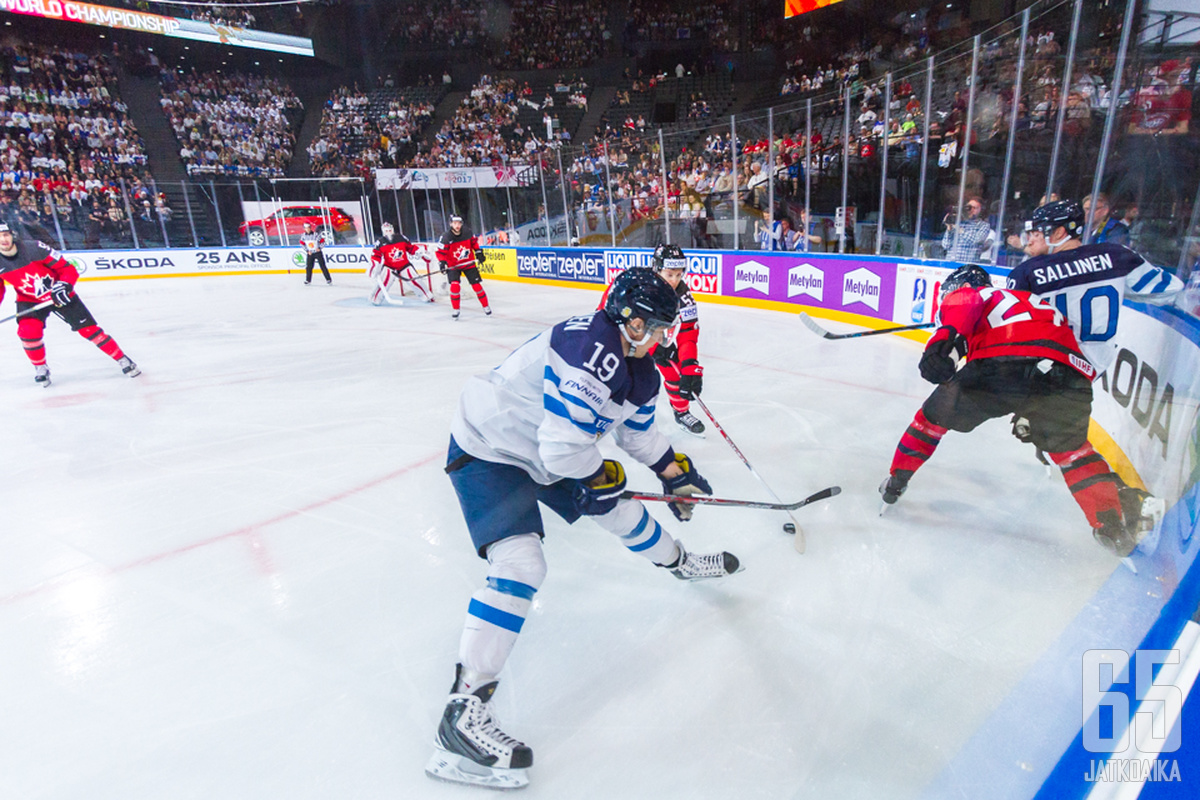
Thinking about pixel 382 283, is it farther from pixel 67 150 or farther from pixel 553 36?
pixel 553 36

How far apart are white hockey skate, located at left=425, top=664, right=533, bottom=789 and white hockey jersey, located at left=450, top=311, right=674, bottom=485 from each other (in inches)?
22.6

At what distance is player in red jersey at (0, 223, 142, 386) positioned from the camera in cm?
498

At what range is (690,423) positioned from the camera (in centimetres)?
377

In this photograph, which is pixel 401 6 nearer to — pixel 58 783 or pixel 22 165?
Answer: pixel 22 165

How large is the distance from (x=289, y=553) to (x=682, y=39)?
2046 cm

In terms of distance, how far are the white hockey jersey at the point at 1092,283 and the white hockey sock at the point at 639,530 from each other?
1.85 m

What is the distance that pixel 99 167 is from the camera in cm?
1520

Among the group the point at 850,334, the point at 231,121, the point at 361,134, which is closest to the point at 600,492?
the point at 850,334

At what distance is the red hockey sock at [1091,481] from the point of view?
2119mm

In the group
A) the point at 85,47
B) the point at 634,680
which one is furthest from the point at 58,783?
the point at 85,47

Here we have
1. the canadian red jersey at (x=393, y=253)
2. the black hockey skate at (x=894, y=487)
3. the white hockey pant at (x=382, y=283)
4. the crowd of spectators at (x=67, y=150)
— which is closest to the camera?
the black hockey skate at (x=894, y=487)

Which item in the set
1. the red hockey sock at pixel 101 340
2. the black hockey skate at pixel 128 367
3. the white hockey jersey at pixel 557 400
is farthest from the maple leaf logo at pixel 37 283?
the white hockey jersey at pixel 557 400

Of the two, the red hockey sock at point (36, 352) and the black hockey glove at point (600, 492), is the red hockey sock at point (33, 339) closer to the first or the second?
the red hockey sock at point (36, 352)

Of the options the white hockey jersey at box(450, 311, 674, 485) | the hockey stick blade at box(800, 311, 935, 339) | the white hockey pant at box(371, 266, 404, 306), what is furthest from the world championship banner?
the white hockey jersey at box(450, 311, 674, 485)
